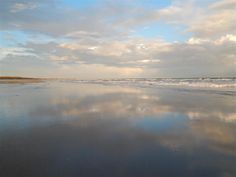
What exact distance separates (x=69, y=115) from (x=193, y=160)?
20.2 feet

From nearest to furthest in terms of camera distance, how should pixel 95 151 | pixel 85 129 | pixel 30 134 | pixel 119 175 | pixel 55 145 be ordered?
pixel 119 175 → pixel 95 151 → pixel 55 145 → pixel 30 134 → pixel 85 129

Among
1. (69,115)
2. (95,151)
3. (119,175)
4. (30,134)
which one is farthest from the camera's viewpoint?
(69,115)

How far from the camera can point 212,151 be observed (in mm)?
5133

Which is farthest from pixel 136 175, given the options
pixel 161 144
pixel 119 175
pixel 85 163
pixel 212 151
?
pixel 212 151

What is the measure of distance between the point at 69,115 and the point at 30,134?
128 inches

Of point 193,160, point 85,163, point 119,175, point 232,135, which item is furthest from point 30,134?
point 232,135

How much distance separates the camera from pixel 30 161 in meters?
4.36

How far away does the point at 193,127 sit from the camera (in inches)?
294

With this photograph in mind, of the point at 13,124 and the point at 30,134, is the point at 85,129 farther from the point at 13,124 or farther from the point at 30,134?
the point at 13,124

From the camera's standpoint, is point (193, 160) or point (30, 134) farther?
point (30, 134)

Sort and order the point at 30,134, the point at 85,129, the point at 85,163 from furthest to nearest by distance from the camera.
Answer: the point at 85,129
the point at 30,134
the point at 85,163

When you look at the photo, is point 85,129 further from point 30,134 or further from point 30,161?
point 30,161

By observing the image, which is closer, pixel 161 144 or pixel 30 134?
pixel 161 144

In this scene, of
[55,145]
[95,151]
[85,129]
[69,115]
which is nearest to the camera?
[95,151]
